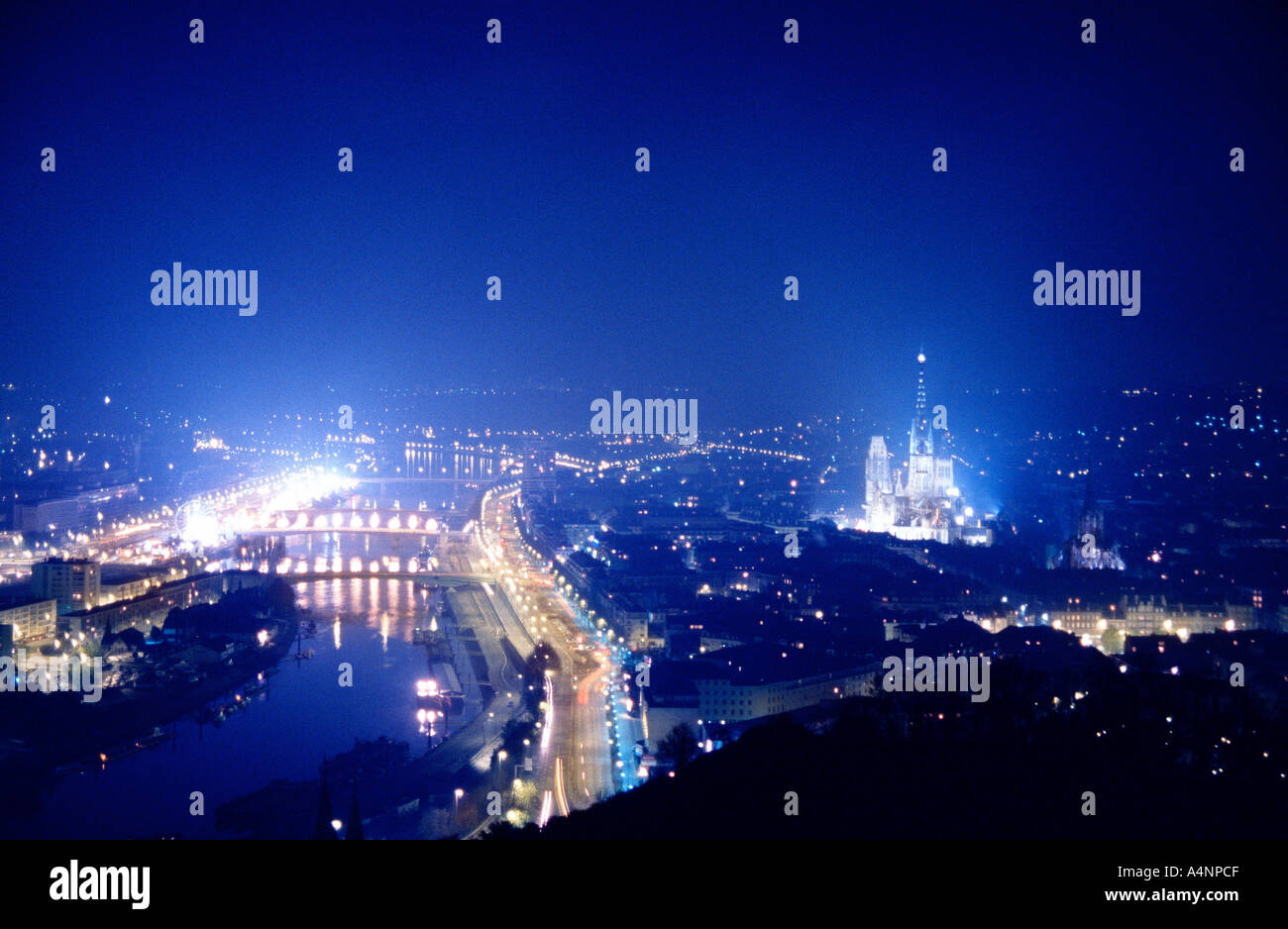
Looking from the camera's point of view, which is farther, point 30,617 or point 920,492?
point 920,492

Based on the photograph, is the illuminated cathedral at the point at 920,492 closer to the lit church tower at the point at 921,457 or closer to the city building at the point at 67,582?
the lit church tower at the point at 921,457

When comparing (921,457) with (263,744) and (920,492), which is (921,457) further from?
(263,744)

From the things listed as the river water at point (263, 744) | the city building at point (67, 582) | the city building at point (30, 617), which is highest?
the city building at point (67, 582)

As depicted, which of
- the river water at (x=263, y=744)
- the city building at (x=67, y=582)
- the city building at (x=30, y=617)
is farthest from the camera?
the city building at (x=67, y=582)

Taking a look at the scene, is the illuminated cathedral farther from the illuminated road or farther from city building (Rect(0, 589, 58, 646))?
city building (Rect(0, 589, 58, 646))

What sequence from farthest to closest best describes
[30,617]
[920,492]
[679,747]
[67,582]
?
[920,492], [67,582], [30,617], [679,747]

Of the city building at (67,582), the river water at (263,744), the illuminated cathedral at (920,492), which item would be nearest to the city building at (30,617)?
the city building at (67,582)

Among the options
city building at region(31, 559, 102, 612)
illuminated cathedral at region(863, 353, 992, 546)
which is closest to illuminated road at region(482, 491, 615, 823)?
city building at region(31, 559, 102, 612)

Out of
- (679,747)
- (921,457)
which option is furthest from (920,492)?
(679,747)

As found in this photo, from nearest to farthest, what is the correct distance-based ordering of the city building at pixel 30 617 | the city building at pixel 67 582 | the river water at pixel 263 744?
the river water at pixel 263 744 → the city building at pixel 30 617 → the city building at pixel 67 582
